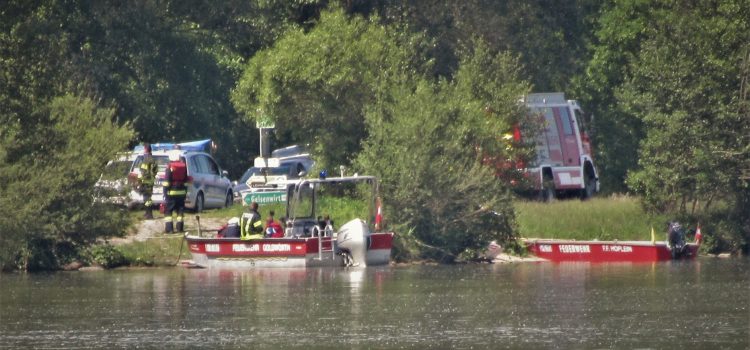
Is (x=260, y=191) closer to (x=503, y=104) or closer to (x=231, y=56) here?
(x=503, y=104)

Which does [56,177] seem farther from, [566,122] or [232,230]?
[566,122]

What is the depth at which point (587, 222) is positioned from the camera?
42469 millimetres

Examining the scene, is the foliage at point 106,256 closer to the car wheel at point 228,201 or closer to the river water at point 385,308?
the river water at point 385,308

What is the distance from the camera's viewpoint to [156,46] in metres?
49.8

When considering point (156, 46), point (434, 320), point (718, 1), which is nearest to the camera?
point (434, 320)

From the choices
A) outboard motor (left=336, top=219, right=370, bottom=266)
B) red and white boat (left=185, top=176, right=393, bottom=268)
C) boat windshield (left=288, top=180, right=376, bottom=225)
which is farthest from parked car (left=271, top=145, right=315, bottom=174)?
outboard motor (left=336, top=219, right=370, bottom=266)

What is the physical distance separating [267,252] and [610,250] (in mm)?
8164

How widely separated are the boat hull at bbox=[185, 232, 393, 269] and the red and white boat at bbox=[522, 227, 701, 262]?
5047 mm

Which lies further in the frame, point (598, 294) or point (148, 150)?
point (148, 150)

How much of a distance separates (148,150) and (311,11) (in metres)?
Result: 9.32

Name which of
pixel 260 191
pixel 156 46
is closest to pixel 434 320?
pixel 260 191

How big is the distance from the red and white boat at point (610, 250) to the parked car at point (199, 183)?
8.44 meters

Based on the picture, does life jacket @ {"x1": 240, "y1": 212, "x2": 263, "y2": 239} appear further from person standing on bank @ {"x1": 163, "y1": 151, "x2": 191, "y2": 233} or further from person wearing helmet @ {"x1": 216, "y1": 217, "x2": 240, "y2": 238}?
person standing on bank @ {"x1": 163, "y1": 151, "x2": 191, "y2": 233}

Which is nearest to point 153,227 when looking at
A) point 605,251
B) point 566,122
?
point 605,251
